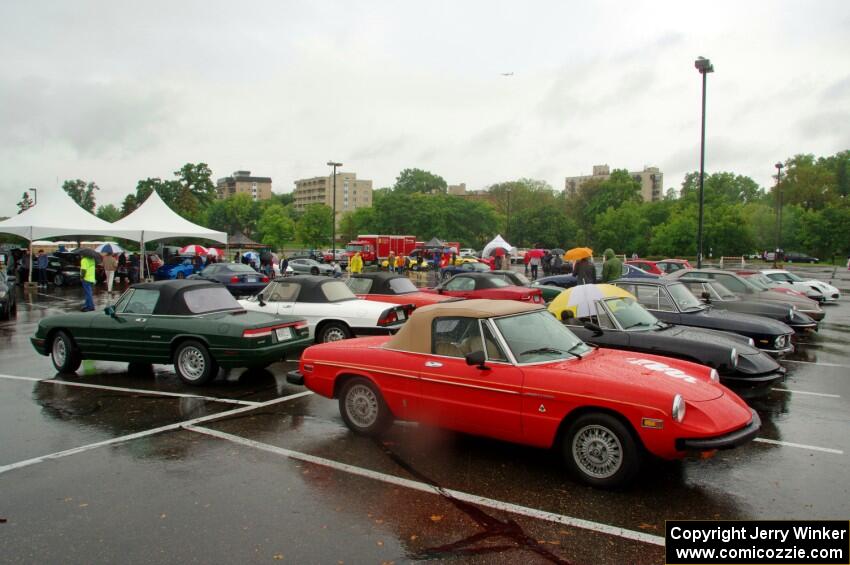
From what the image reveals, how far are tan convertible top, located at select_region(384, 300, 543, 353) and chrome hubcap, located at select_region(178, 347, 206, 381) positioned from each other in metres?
3.73

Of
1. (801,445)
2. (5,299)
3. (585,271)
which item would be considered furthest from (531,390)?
(5,299)

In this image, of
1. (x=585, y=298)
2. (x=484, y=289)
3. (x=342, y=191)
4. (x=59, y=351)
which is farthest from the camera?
(x=342, y=191)

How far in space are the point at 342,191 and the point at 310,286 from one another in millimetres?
177486

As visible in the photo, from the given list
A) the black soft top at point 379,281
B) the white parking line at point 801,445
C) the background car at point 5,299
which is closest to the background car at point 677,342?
the white parking line at point 801,445

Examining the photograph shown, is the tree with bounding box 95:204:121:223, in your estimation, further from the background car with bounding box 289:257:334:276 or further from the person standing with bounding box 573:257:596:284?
the person standing with bounding box 573:257:596:284

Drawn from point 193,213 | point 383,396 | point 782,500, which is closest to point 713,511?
point 782,500

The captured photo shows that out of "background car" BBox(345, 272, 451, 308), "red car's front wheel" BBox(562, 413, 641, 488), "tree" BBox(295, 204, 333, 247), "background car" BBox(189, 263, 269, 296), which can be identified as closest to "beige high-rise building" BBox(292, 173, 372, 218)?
"tree" BBox(295, 204, 333, 247)

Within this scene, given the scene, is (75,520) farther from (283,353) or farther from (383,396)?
(283,353)

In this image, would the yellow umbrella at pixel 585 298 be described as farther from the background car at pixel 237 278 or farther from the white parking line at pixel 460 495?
the background car at pixel 237 278

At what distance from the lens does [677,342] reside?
25.0 ft

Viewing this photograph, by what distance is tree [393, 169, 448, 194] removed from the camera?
13500 centimetres

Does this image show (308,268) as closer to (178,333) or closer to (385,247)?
(385,247)

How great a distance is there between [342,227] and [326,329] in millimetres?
97538

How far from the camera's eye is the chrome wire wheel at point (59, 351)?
374 inches
